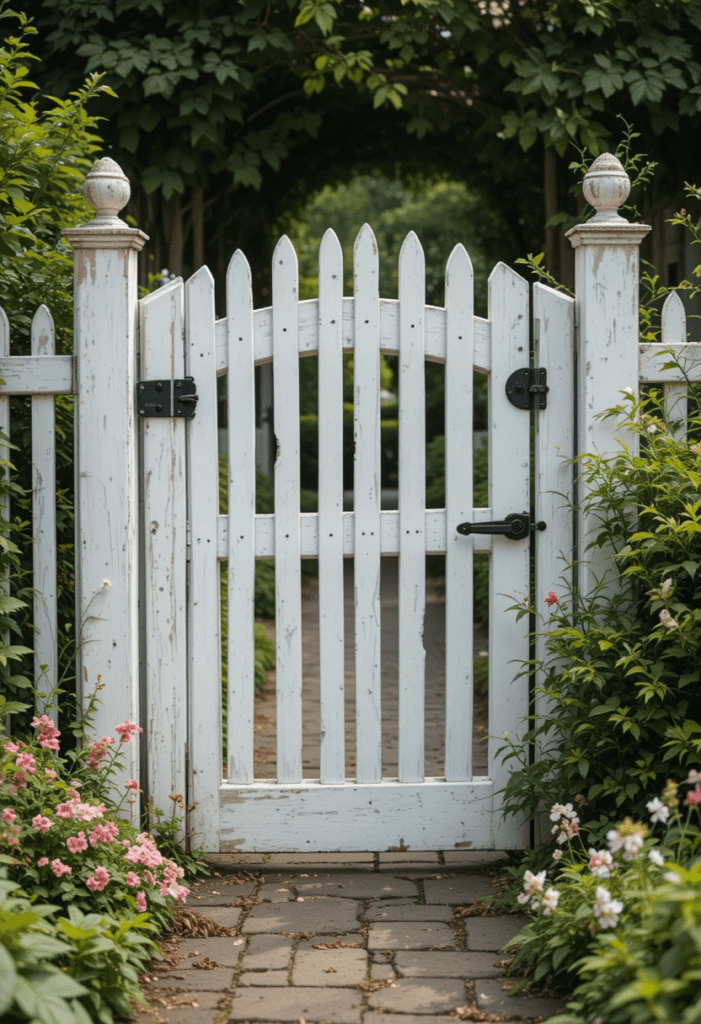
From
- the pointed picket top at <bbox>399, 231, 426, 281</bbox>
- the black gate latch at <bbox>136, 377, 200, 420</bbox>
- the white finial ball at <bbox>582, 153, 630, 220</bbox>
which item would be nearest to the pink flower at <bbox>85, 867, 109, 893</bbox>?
the black gate latch at <bbox>136, 377, 200, 420</bbox>

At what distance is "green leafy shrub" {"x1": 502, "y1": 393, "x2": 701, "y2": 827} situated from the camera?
286 cm

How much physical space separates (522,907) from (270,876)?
84 cm

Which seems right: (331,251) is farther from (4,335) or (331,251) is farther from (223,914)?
(223,914)

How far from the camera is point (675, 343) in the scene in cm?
334

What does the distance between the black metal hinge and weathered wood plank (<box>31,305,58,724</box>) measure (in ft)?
4.87

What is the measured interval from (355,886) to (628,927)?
A: 128 centimetres

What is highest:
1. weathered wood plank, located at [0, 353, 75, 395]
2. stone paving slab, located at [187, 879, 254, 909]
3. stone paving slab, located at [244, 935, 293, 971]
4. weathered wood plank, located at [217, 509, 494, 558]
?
weathered wood plank, located at [0, 353, 75, 395]

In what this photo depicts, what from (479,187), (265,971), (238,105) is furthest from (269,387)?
(265,971)

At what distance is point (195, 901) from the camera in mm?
3156

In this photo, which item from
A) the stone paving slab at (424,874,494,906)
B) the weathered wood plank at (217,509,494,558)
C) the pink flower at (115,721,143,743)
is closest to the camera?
the pink flower at (115,721,143,743)

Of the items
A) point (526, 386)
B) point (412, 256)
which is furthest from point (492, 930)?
point (412, 256)

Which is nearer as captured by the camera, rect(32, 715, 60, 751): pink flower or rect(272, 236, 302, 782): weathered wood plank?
rect(32, 715, 60, 751): pink flower

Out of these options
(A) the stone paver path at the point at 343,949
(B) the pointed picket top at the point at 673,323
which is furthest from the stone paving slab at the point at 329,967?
(B) the pointed picket top at the point at 673,323

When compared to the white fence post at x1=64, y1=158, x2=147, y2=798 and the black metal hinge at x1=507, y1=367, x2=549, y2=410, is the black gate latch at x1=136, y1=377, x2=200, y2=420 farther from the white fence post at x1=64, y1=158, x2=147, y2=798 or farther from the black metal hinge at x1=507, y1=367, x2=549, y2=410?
the black metal hinge at x1=507, y1=367, x2=549, y2=410
